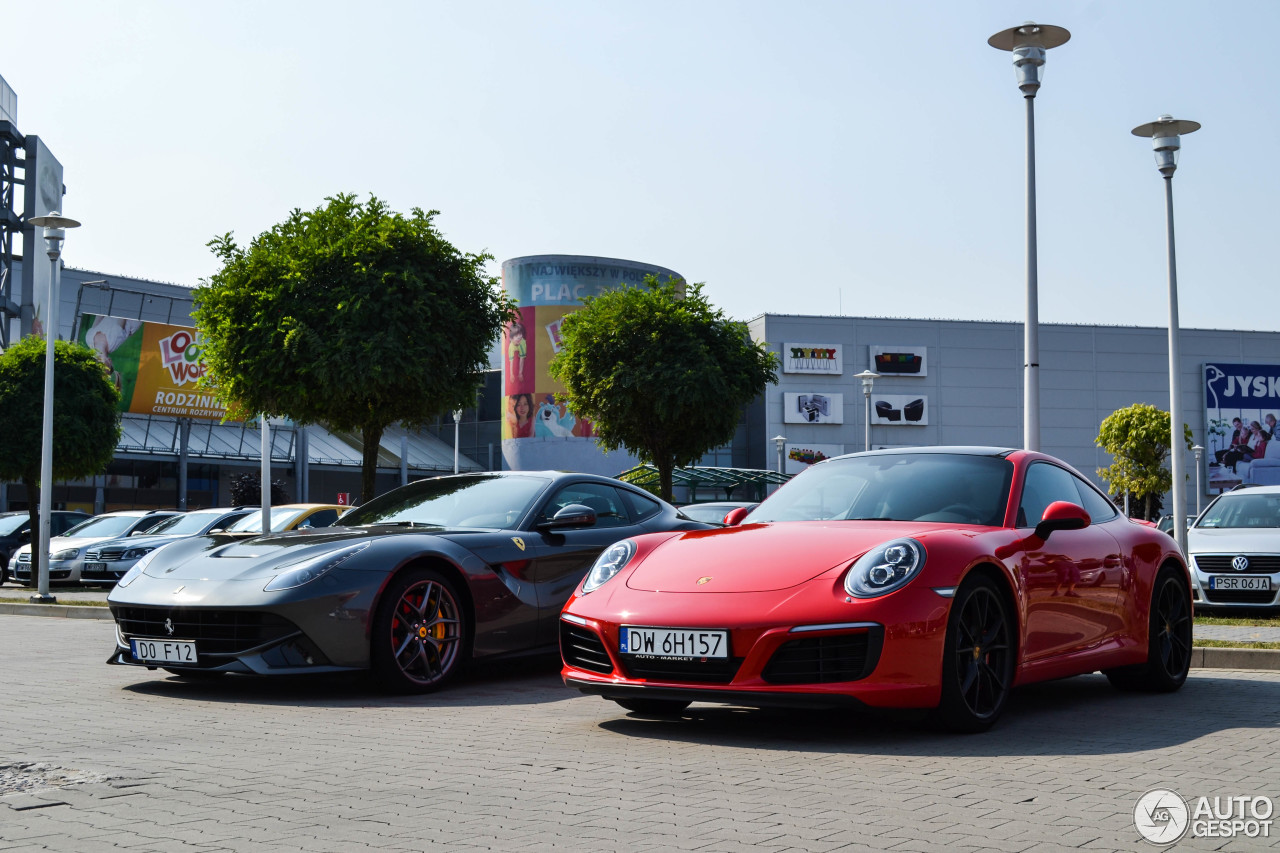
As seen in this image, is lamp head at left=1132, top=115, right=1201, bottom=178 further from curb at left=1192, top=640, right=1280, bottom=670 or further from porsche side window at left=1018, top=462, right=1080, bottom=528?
porsche side window at left=1018, top=462, right=1080, bottom=528

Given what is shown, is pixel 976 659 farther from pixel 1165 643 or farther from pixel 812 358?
pixel 812 358

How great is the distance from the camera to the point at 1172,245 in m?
15.3

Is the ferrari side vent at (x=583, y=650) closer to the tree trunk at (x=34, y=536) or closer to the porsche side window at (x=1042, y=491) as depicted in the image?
the porsche side window at (x=1042, y=491)

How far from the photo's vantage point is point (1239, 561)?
42.1 feet

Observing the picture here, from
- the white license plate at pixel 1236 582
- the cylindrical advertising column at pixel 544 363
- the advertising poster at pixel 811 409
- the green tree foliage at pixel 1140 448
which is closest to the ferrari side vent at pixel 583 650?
the white license plate at pixel 1236 582

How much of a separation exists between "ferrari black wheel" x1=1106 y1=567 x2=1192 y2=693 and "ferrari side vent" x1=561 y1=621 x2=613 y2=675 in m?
3.20

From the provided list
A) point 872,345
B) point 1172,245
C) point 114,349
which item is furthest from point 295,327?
point 872,345

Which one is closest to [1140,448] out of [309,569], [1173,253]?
[1173,253]

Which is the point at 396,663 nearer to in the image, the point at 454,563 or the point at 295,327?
the point at 454,563

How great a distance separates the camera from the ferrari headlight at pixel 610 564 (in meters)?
6.29

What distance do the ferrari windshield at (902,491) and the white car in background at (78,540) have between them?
18616 mm

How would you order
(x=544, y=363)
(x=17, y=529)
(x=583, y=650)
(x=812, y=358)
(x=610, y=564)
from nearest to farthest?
(x=583, y=650) < (x=610, y=564) < (x=17, y=529) < (x=544, y=363) < (x=812, y=358)

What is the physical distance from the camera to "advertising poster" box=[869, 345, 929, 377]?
75.9 meters

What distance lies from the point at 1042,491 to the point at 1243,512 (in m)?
8.62
